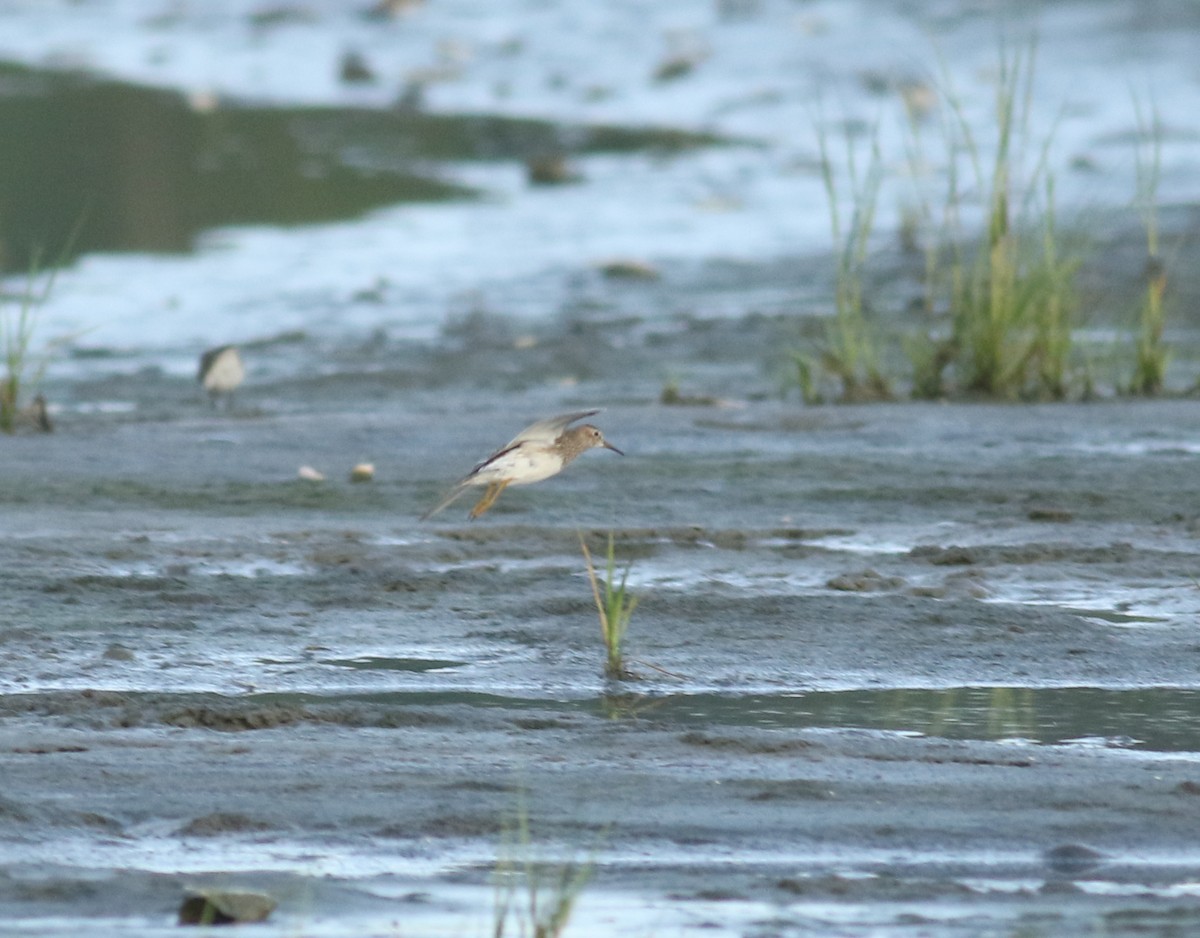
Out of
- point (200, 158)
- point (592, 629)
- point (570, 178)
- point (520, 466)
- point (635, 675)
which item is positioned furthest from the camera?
point (200, 158)


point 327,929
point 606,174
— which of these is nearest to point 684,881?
point 327,929

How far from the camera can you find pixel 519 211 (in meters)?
17.0

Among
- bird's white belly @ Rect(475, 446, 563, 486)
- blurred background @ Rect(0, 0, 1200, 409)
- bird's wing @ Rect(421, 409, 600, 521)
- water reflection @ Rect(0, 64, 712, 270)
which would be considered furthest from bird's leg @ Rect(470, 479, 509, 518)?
water reflection @ Rect(0, 64, 712, 270)

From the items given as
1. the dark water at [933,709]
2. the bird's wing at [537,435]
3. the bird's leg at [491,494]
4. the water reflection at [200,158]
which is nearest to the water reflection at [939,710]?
the dark water at [933,709]

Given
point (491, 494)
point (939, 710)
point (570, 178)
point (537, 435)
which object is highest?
point (570, 178)

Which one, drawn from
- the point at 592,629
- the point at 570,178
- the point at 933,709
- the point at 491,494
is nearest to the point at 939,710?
the point at 933,709

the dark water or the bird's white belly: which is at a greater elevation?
the bird's white belly

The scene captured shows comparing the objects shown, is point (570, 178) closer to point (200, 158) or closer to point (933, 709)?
point (200, 158)

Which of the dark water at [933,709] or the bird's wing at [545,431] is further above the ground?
the bird's wing at [545,431]

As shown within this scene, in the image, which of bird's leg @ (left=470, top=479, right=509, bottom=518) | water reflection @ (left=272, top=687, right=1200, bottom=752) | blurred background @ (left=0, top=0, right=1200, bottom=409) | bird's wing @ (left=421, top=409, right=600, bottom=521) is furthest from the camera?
blurred background @ (left=0, top=0, right=1200, bottom=409)

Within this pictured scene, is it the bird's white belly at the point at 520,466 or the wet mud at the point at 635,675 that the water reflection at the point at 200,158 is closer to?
the wet mud at the point at 635,675

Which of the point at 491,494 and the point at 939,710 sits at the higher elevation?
the point at 491,494

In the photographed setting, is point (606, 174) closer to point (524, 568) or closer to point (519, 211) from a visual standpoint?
point (519, 211)

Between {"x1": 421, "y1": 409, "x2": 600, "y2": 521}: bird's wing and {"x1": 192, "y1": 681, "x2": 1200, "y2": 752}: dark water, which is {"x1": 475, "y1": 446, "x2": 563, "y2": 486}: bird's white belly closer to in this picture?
{"x1": 421, "y1": 409, "x2": 600, "y2": 521}: bird's wing
